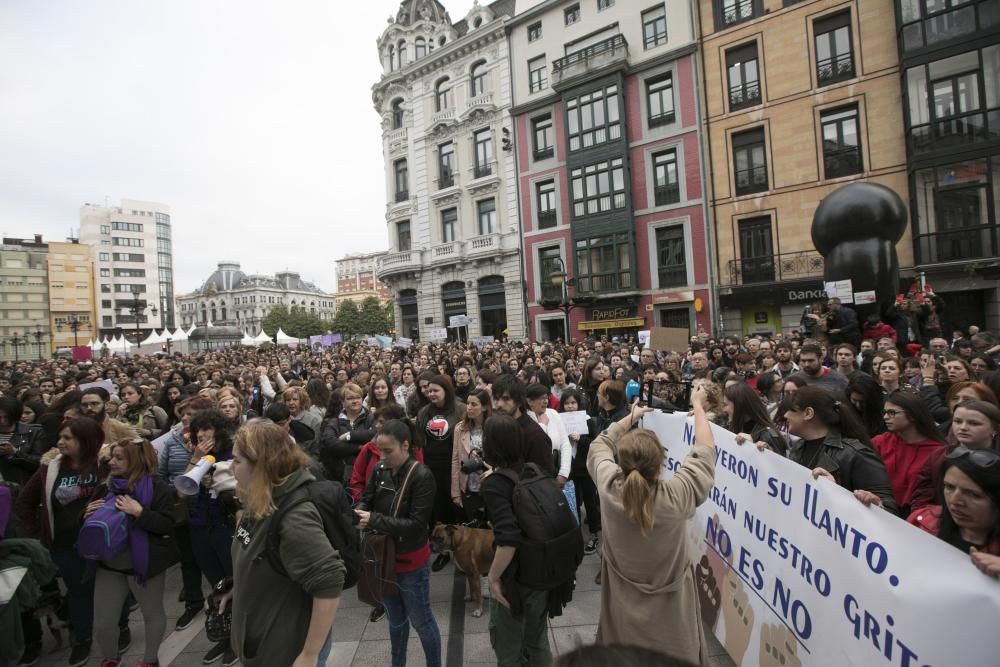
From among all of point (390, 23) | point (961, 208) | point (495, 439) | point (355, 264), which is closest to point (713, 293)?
point (961, 208)

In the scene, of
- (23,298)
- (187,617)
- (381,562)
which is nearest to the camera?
(381,562)

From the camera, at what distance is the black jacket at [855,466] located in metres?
2.94

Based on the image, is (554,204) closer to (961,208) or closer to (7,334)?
(961,208)

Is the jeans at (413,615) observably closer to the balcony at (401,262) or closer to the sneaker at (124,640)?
the sneaker at (124,640)

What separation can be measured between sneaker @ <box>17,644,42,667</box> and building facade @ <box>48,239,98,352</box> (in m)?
86.6

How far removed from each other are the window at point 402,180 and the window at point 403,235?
5.52 feet

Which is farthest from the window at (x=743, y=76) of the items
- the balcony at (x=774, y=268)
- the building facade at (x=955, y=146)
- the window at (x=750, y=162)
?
the balcony at (x=774, y=268)

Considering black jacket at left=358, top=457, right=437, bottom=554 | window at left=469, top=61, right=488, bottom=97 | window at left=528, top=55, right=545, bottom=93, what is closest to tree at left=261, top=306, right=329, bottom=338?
Answer: window at left=469, top=61, right=488, bottom=97

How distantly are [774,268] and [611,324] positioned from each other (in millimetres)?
7679

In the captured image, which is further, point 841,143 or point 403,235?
point 403,235

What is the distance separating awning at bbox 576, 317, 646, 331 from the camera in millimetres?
24766

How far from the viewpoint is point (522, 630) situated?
304 centimetres

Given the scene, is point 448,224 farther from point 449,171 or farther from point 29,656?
point 29,656

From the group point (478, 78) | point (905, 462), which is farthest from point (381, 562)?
point (478, 78)
